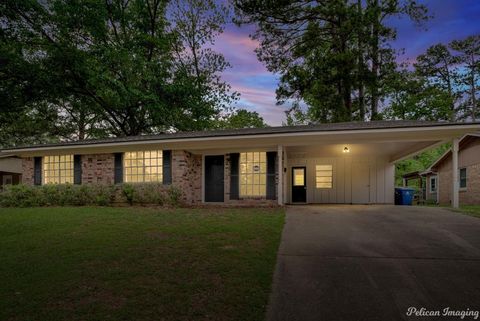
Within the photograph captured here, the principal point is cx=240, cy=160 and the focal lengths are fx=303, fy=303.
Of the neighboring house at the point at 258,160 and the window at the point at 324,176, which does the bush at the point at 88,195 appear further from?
the window at the point at 324,176

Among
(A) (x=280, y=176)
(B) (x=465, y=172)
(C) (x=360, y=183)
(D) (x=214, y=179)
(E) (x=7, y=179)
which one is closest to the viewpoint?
(A) (x=280, y=176)

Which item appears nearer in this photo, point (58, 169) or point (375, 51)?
point (58, 169)

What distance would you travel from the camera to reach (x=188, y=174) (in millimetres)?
12602

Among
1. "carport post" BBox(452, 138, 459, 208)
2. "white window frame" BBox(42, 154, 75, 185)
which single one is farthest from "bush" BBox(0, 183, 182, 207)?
"carport post" BBox(452, 138, 459, 208)

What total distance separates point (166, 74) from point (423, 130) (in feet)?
54.2

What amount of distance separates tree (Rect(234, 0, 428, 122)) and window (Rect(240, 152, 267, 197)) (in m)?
11.2

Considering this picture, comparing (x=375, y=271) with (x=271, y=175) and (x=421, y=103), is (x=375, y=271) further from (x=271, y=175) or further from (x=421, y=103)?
(x=421, y=103)

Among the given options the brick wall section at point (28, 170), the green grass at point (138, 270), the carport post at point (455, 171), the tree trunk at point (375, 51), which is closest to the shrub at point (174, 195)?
the green grass at point (138, 270)

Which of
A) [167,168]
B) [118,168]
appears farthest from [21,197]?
[167,168]

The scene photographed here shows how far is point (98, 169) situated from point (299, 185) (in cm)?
929

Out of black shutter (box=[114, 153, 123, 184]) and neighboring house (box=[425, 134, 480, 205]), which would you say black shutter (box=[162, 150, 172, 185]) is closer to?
black shutter (box=[114, 153, 123, 184])

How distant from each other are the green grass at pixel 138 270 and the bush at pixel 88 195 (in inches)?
163

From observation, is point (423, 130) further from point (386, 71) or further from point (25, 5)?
point (25, 5)

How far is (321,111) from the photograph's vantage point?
23797mm
